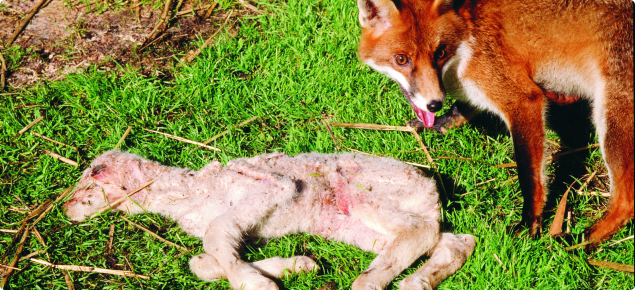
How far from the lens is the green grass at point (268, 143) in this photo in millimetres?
3152

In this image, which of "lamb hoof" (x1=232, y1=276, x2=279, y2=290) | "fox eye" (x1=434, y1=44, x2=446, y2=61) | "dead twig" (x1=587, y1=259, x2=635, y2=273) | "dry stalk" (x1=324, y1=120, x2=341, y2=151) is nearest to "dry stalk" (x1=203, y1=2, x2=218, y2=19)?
"dry stalk" (x1=324, y1=120, x2=341, y2=151)

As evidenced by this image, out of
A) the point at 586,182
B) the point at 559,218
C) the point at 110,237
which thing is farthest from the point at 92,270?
the point at 586,182

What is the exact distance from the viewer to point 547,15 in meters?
3.54

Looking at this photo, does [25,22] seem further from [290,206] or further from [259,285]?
[259,285]

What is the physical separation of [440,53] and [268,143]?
5.13ft

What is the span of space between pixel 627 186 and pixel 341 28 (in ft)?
9.45

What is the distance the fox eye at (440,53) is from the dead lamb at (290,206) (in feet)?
2.78

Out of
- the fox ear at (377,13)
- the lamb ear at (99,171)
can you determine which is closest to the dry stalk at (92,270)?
the lamb ear at (99,171)

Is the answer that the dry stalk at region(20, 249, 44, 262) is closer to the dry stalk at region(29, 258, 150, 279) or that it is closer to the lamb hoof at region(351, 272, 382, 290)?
the dry stalk at region(29, 258, 150, 279)

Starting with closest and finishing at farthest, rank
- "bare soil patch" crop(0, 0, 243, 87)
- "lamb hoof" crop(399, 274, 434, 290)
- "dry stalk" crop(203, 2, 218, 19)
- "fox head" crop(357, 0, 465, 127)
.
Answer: "lamb hoof" crop(399, 274, 434, 290) → "fox head" crop(357, 0, 465, 127) → "bare soil patch" crop(0, 0, 243, 87) → "dry stalk" crop(203, 2, 218, 19)

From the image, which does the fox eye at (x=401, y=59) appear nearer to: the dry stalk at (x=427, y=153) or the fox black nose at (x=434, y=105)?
the fox black nose at (x=434, y=105)

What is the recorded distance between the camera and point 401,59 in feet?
12.0

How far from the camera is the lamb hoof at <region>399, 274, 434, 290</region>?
9.27 feet

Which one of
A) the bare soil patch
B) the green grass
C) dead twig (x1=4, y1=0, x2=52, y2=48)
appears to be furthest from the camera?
dead twig (x1=4, y1=0, x2=52, y2=48)
